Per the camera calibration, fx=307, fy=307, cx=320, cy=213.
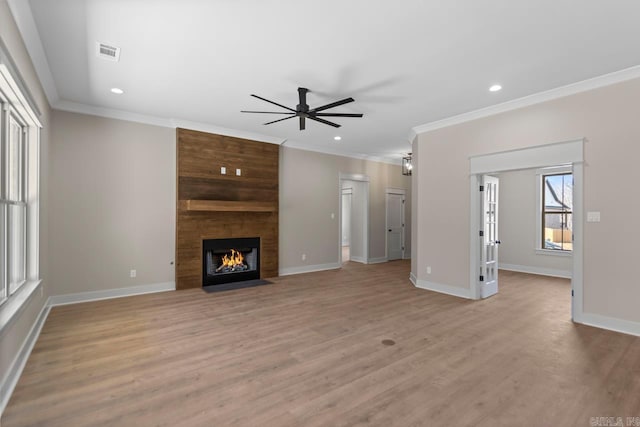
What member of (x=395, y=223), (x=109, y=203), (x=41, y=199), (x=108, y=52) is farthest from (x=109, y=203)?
(x=395, y=223)

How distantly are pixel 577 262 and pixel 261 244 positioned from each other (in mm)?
4999

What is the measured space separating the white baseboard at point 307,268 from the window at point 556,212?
478cm

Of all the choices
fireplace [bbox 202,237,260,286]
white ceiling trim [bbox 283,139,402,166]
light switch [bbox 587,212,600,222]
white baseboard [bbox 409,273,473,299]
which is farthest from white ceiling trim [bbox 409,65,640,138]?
fireplace [bbox 202,237,260,286]

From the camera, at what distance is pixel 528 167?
4.23 m

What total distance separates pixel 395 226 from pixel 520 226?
301 centimetres

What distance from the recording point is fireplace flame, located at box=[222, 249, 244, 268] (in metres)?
5.83

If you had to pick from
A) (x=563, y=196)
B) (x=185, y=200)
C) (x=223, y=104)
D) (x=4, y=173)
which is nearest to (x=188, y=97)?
(x=223, y=104)

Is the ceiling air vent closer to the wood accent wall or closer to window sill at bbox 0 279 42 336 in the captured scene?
the wood accent wall

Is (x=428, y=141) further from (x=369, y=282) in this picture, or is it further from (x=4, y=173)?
(x=4, y=173)

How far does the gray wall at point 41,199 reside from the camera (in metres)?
2.18

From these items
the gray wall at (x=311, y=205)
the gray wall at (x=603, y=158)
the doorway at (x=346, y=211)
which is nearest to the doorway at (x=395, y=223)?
the gray wall at (x=311, y=205)

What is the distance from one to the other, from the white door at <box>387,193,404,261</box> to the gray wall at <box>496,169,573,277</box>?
250cm

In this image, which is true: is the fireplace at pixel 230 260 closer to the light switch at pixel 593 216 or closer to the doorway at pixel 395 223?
the doorway at pixel 395 223

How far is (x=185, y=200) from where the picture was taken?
17.4 ft
